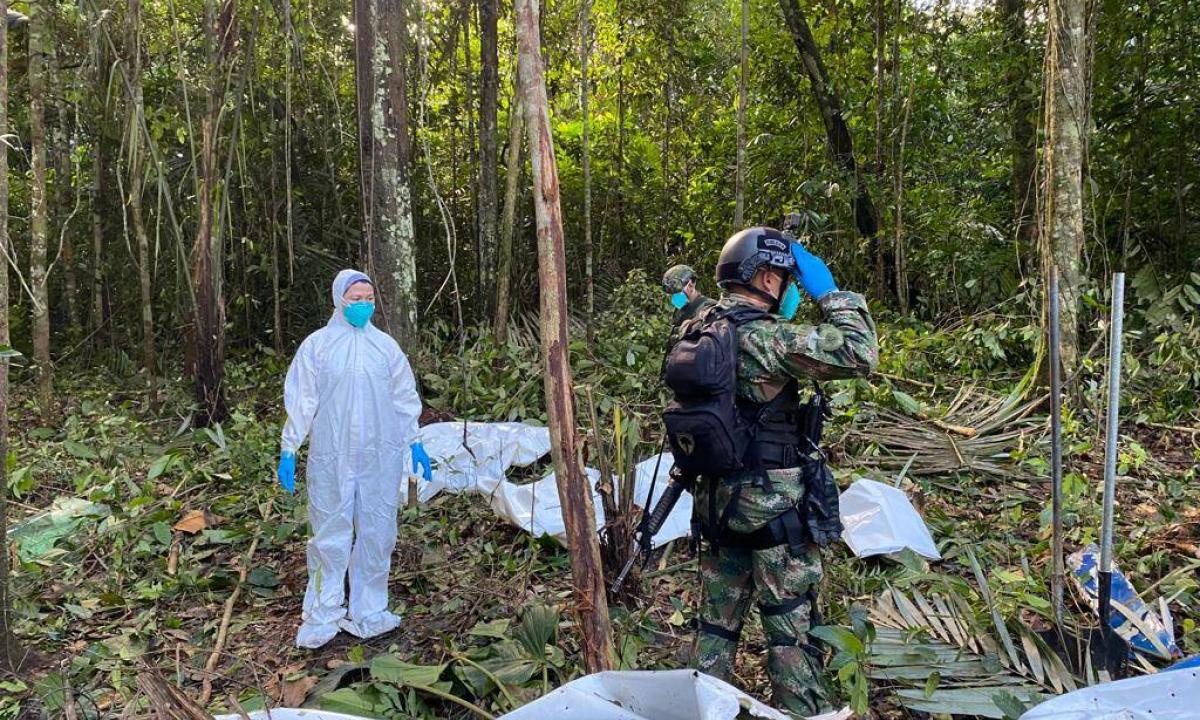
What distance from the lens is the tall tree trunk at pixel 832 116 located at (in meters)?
8.21

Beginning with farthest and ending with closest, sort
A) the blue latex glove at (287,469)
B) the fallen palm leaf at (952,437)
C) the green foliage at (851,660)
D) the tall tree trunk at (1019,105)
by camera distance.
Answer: the tall tree trunk at (1019,105), the fallen palm leaf at (952,437), the blue latex glove at (287,469), the green foliage at (851,660)

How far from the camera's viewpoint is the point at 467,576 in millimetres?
4113

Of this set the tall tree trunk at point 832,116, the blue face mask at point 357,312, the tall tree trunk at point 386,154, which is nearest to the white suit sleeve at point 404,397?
the blue face mask at point 357,312

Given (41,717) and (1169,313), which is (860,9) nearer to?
(1169,313)

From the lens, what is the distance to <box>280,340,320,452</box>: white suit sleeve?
370cm

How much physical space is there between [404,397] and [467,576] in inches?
38.8

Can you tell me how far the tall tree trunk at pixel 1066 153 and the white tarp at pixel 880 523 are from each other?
1.92 metres

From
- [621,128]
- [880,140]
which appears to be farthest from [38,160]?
[880,140]

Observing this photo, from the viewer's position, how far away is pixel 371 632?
368 cm

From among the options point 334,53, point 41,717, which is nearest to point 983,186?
point 334,53

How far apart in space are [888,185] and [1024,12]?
74.5 inches

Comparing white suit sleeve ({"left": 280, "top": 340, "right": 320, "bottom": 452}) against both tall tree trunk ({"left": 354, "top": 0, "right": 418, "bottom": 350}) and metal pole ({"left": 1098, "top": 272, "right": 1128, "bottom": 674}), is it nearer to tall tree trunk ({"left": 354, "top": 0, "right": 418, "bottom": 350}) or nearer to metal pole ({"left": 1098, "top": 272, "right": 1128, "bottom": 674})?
tall tree trunk ({"left": 354, "top": 0, "right": 418, "bottom": 350})

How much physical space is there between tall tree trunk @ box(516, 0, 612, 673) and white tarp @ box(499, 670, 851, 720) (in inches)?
15.4

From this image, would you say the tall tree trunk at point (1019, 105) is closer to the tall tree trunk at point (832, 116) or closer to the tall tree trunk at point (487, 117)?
the tall tree trunk at point (832, 116)
